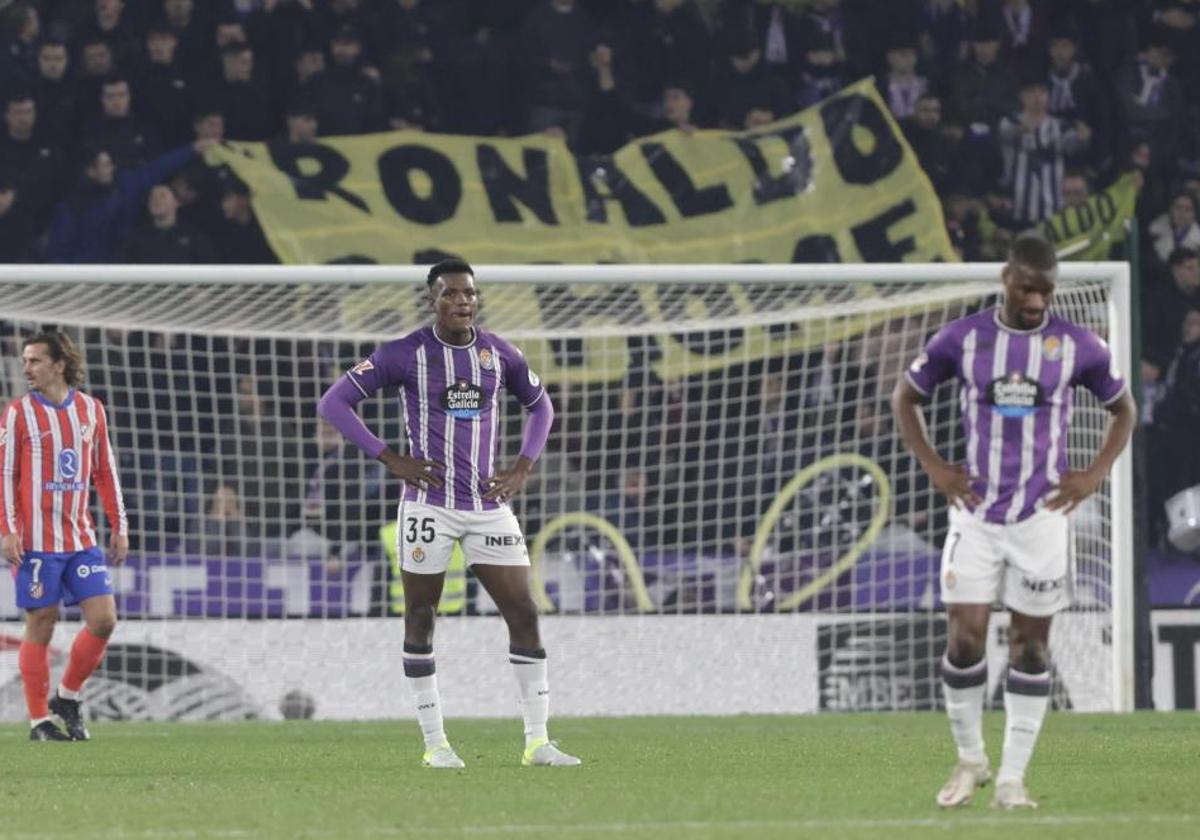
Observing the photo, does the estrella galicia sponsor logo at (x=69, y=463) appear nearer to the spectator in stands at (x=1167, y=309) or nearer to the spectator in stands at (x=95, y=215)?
the spectator in stands at (x=95, y=215)

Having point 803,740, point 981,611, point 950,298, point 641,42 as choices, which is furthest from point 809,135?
point 981,611

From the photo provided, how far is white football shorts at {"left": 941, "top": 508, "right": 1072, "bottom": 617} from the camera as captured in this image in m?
6.05

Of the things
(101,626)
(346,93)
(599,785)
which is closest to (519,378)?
(599,785)

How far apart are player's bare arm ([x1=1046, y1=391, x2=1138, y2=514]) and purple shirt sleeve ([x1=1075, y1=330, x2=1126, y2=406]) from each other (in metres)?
0.04

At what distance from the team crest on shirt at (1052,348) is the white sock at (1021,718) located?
0.89 metres

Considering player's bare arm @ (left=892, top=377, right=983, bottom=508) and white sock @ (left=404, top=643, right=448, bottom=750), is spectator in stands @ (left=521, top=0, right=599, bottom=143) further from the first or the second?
player's bare arm @ (left=892, top=377, right=983, bottom=508)

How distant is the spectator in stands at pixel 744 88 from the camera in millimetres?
16453

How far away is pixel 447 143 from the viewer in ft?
53.0

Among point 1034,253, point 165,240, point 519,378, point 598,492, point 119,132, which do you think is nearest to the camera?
point 1034,253

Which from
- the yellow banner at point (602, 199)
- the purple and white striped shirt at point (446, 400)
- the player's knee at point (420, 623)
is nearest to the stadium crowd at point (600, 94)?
the yellow banner at point (602, 199)

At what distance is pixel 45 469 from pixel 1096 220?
9263 mm

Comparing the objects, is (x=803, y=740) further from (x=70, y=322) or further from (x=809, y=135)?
(x=809, y=135)

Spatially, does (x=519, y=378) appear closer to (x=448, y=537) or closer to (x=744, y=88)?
(x=448, y=537)

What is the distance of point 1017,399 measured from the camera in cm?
607
